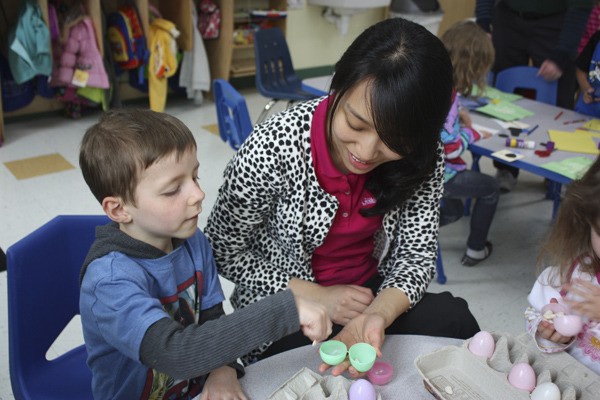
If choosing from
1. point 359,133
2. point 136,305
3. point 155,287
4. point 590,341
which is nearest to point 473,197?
point 590,341

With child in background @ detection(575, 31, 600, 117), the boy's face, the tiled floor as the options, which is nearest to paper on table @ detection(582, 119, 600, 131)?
child in background @ detection(575, 31, 600, 117)

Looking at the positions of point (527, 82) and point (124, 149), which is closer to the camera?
point (124, 149)

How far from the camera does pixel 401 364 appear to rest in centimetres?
99

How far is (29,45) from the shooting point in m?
3.21

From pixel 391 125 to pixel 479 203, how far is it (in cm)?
157

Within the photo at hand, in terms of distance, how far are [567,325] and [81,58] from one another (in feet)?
10.7

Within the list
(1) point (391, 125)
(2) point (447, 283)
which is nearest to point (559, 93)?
(2) point (447, 283)

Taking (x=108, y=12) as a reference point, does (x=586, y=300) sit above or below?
above

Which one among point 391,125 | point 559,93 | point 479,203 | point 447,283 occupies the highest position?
point 391,125

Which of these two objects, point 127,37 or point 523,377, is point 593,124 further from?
point 127,37

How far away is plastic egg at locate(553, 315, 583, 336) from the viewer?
3.37 ft

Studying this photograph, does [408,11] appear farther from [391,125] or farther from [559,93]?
[391,125]

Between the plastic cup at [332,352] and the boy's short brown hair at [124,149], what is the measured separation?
0.40 meters

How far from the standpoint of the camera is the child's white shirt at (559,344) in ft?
3.43
